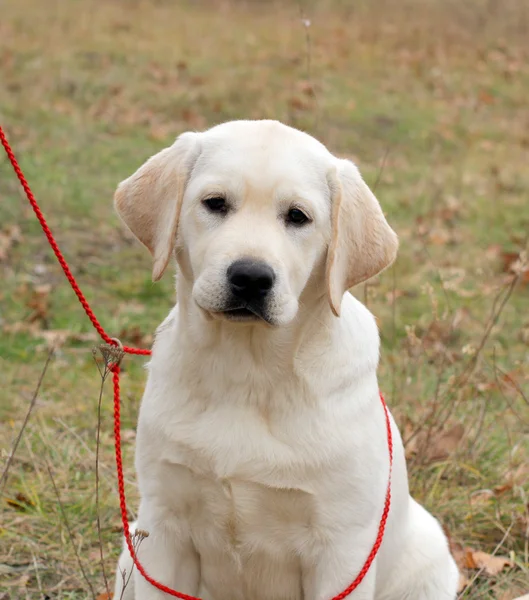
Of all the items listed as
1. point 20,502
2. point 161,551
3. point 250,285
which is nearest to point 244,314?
point 250,285

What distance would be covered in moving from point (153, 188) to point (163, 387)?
56 cm

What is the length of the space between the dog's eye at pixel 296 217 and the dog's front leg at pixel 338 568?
0.86 meters

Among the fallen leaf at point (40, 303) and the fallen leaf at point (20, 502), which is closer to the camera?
the fallen leaf at point (20, 502)

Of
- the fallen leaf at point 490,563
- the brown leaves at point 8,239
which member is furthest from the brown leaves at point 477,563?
the brown leaves at point 8,239

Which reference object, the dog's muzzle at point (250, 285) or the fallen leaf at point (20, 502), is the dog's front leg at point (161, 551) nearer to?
the dog's muzzle at point (250, 285)

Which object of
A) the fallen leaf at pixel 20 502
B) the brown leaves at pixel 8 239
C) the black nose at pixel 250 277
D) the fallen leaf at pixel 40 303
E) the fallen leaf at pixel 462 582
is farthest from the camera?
the brown leaves at pixel 8 239

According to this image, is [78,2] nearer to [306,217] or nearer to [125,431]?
[125,431]

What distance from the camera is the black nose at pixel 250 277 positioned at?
252 cm

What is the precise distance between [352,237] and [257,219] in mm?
301

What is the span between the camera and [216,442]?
8.88 feet

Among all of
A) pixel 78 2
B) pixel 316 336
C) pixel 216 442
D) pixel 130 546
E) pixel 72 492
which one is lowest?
pixel 78 2

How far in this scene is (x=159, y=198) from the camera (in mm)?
2824

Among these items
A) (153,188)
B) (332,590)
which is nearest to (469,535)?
(332,590)

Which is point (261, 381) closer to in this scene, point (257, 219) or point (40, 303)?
point (257, 219)
